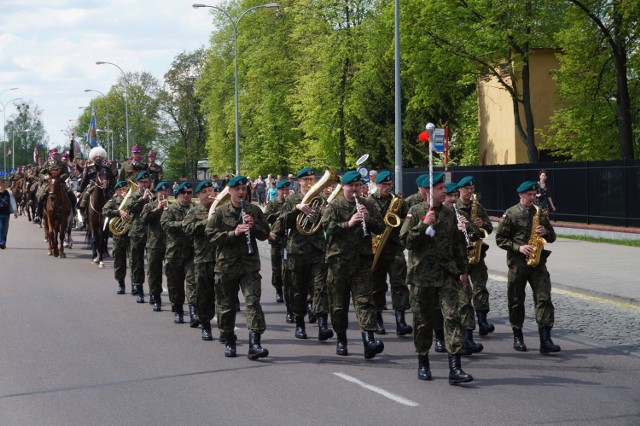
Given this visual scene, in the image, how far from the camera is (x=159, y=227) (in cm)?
1427

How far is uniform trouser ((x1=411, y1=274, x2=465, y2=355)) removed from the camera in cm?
891

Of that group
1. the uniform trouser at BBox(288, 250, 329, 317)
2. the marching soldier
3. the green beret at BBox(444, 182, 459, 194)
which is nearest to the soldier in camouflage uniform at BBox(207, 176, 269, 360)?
the uniform trouser at BBox(288, 250, 329, 317)

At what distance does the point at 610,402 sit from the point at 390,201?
4.91 metres

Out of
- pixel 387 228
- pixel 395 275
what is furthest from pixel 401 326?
pixel 387 228

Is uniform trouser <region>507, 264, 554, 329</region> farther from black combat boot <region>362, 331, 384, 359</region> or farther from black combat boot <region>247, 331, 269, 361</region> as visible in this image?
black combat boot <region>247, 331, 269, 361</region>

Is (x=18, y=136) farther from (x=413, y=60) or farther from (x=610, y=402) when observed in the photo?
(x=610, y=402)

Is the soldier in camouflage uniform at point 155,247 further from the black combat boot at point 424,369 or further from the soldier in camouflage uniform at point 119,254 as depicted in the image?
the black combat boot at point 424,369

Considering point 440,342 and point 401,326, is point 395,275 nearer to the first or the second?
point 401,326

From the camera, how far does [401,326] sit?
12.0 m

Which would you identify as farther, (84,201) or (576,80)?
(576,80)

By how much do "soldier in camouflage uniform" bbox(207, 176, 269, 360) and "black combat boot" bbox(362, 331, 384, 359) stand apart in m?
1.04

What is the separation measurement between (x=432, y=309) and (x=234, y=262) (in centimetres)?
239

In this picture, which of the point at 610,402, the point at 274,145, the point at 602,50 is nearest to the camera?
the point at 610,402

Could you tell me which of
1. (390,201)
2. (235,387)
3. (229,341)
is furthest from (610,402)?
(390,201)
